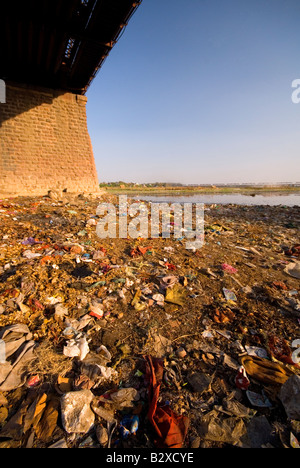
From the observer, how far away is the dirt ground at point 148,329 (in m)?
1.27

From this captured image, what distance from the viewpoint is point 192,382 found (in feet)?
5.16

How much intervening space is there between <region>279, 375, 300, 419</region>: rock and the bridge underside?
6690mm

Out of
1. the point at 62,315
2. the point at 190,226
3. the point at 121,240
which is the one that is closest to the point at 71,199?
the point at 121,240

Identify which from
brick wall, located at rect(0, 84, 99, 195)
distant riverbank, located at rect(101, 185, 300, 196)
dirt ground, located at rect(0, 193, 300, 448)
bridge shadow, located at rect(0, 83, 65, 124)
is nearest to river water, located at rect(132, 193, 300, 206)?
distant riverbank, located at rect(101, 185, 300, 196)

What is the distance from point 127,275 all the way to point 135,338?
1.16 meters

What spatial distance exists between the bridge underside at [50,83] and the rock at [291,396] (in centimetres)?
669

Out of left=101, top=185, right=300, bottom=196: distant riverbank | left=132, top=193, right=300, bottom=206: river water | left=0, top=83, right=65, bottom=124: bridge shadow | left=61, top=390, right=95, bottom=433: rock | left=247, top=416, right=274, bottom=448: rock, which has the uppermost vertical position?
left=0, top=83, right=65, bottom=124: bridge shadow

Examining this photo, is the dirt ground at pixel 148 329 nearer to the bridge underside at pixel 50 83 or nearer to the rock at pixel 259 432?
the rock at pixel 259 432

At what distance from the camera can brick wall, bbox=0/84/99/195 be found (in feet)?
22.1

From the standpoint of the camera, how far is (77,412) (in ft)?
4.23

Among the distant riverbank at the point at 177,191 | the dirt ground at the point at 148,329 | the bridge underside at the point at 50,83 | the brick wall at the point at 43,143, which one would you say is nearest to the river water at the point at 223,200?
the distant riverbank at the point at 177,191

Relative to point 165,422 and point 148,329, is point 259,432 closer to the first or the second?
point 165,422

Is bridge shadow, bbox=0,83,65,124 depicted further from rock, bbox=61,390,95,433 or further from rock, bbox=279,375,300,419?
rock, bbox=279,375,300,419
